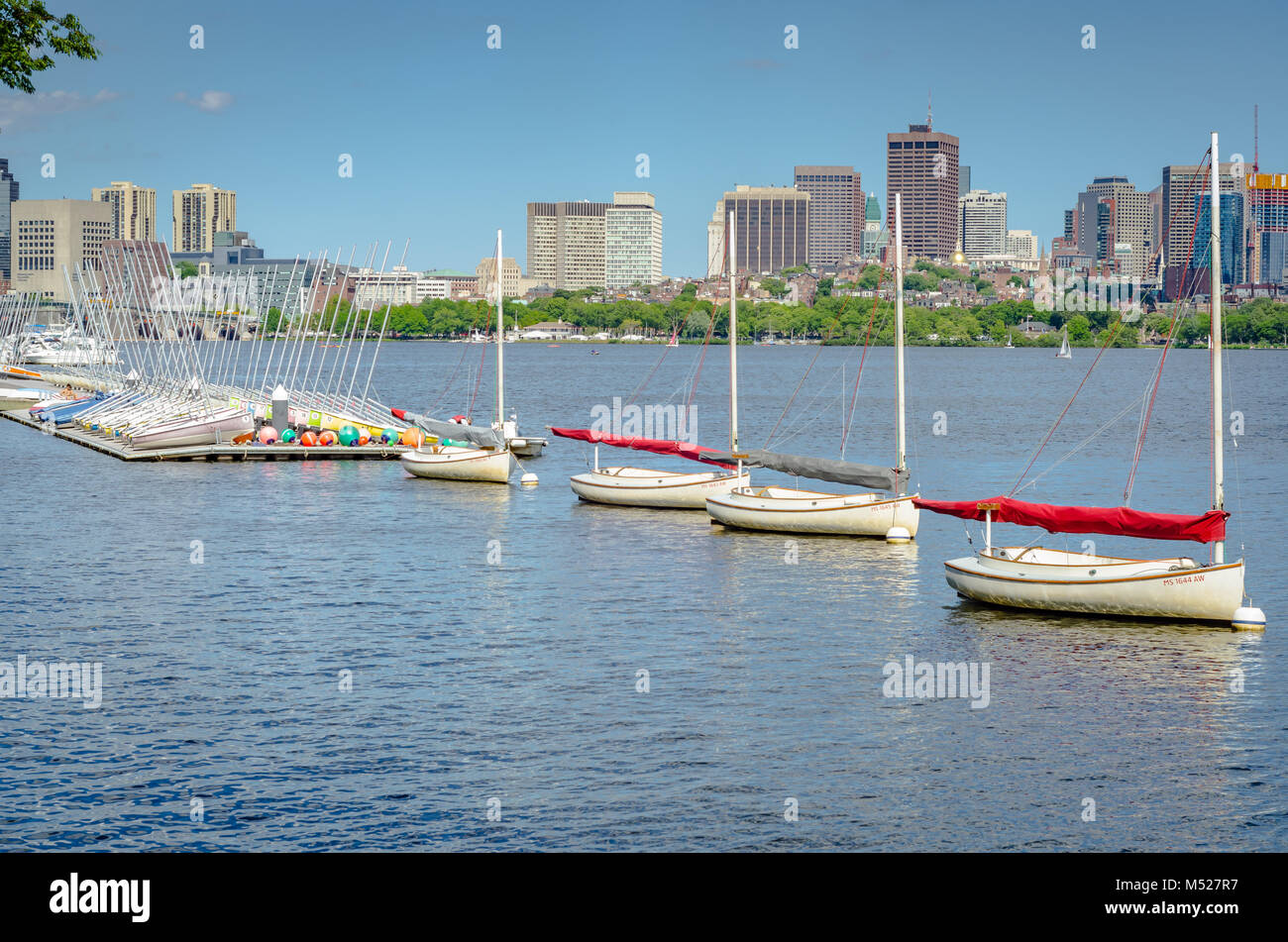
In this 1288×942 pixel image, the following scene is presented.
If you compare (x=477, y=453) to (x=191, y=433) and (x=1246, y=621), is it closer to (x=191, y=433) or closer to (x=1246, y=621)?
(x=191, y=433)

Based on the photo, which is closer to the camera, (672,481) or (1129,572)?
(1129,572)

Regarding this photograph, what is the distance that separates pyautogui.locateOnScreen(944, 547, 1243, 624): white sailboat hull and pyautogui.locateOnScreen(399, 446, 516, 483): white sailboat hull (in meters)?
37.0

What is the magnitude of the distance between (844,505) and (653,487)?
1257 centimetres

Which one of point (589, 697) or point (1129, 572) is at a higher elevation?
point (1129, 572)

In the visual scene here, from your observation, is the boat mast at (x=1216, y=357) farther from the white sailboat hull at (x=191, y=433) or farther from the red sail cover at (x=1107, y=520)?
the white sailboat hull at (x=191, y=433)

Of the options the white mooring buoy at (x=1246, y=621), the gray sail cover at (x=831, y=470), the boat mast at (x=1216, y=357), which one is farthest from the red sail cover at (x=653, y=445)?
the white mooring buoy at (x=1246, y=621)

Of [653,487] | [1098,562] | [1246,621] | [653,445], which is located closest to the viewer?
[1246,621]

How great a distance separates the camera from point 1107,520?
139 ft

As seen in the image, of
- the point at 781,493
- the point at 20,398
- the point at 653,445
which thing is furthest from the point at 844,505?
the point at 20,398

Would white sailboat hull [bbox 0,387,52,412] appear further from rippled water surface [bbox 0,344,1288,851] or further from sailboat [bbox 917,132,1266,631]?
sailboat [bbox 917,132,1266,631]

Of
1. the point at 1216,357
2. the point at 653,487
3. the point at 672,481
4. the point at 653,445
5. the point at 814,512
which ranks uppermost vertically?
the point at 1216,357
